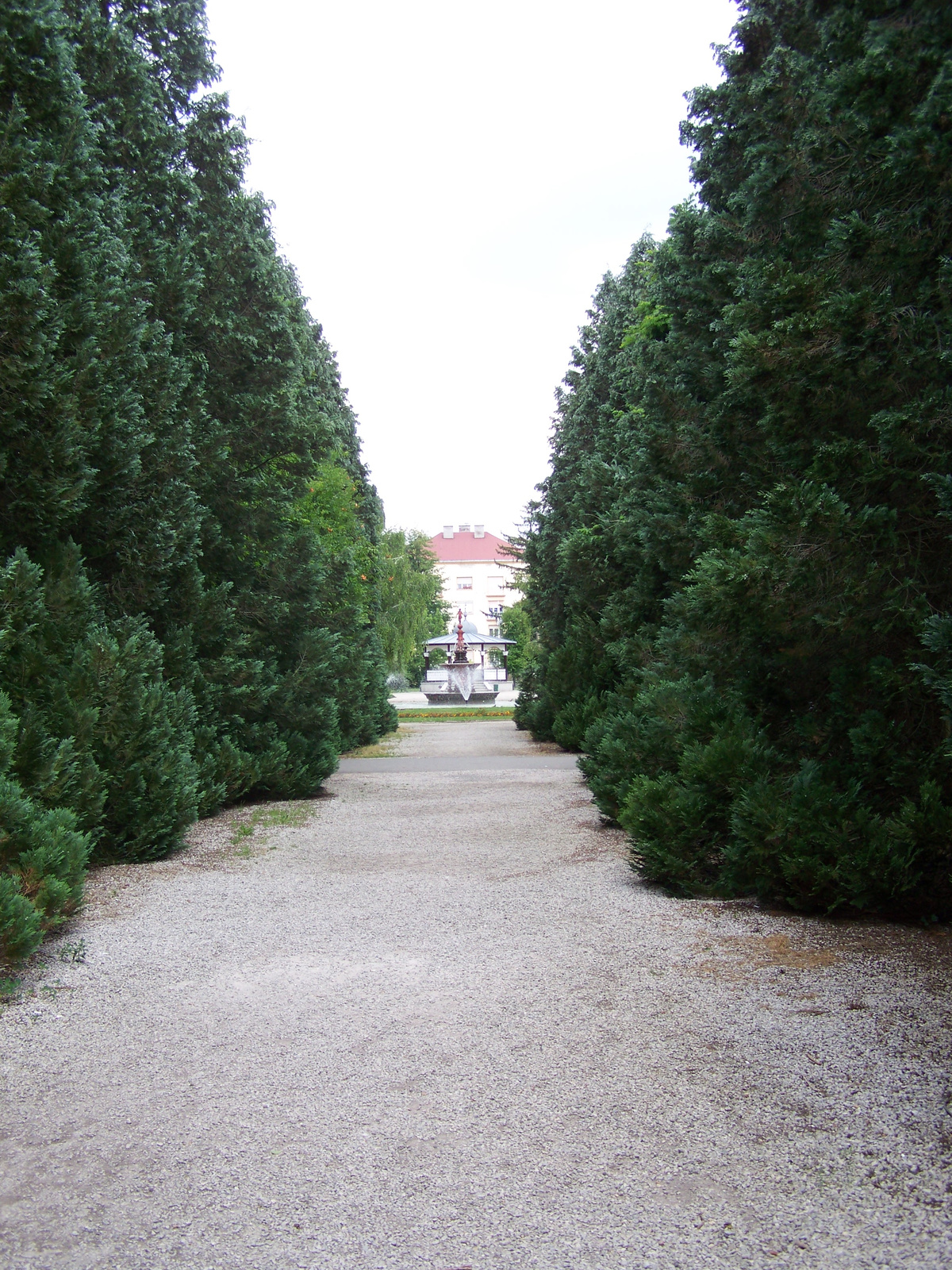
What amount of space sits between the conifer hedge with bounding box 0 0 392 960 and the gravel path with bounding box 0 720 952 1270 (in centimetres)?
105

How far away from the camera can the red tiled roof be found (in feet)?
314

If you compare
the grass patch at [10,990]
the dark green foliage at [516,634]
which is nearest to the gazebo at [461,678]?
the dark green foliage at [516,634]

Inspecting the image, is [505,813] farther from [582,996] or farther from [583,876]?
[582,996]

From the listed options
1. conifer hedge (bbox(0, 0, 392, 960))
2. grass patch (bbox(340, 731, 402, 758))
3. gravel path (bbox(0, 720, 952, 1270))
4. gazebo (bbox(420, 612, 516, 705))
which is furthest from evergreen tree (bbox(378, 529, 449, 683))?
gravel path (bbox(0, 720, 952, 1270))

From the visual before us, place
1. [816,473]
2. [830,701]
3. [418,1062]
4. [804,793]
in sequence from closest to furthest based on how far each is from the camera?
1. [418,1062]
2. [816,473]
3. [804,793]
4. [830,701]

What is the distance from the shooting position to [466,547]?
318 ft

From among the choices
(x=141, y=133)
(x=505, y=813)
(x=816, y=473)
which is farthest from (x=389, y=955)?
(x=141, y=133)

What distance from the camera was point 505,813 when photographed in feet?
33.7

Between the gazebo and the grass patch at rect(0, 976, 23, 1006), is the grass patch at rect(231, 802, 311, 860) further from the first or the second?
the gazebo

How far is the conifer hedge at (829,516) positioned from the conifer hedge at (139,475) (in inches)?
147

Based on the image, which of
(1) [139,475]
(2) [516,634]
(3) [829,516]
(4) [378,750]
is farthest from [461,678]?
(3) [829,516]

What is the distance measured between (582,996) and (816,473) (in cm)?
276

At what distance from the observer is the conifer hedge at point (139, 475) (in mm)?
6660

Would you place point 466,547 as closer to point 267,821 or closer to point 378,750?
point 378,750
